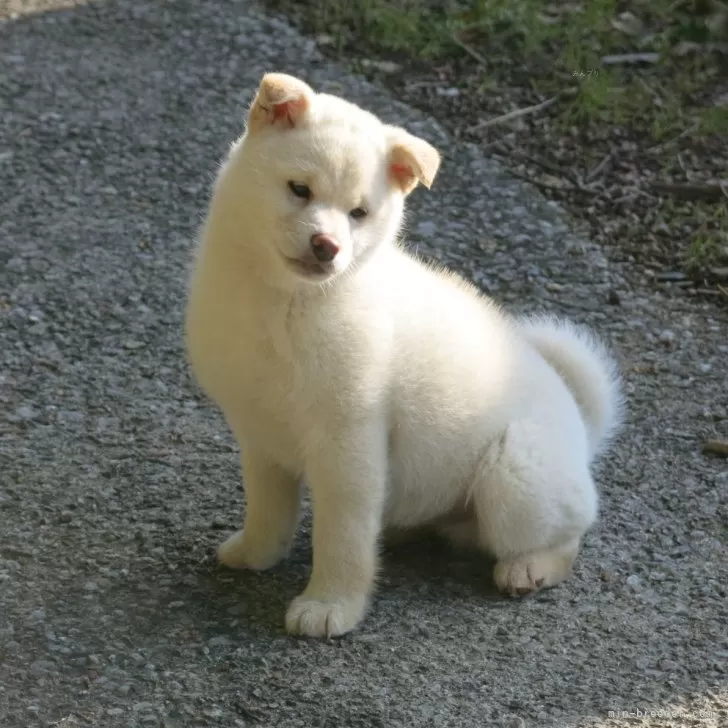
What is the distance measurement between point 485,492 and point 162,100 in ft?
12.7

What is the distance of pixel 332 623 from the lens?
3605mm

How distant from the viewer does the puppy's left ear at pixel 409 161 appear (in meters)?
3.52

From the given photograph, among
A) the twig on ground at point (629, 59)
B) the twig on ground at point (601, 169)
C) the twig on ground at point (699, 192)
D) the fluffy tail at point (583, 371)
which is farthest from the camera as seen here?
the twig on ground at point (629, 59)

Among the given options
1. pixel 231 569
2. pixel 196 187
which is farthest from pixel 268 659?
pixel 196 187

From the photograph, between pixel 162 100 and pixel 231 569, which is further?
pixel 162 100

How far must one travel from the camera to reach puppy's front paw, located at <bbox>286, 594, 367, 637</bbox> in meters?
3.60

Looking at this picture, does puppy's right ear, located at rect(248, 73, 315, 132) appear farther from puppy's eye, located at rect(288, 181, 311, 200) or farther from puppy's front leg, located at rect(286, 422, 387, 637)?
puppy's front leg, located at rect(286, 422, 387, 637)

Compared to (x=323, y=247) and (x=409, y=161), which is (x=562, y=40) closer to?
(x=409, y=161)

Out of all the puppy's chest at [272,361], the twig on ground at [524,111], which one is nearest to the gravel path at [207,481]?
the twig on ground at [524,111]

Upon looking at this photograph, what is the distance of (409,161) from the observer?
3.52 m

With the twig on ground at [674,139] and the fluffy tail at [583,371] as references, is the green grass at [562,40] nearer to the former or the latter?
the twig on ground at [674,139]

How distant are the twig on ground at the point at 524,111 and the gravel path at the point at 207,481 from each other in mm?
293

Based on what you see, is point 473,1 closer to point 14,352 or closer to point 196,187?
point 196,187

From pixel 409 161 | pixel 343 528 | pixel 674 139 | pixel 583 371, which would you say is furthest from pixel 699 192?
pixel 343 528
